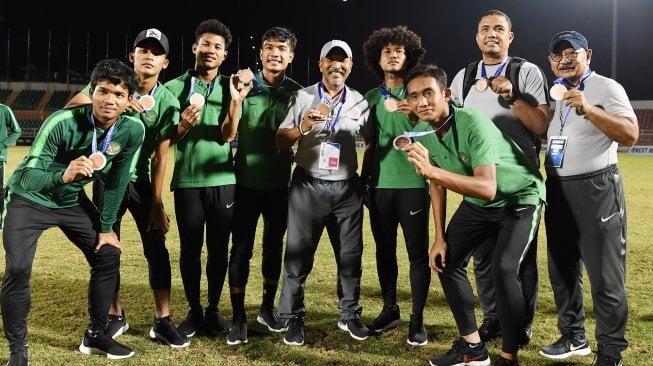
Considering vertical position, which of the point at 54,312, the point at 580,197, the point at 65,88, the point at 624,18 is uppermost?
the point at 624,18

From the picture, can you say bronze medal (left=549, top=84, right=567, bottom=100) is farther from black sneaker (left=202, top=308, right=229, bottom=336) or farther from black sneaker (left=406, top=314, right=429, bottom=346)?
black sneaker (left=202, top=308, right=229, bottom=336)

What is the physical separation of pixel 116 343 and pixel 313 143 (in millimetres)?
2151

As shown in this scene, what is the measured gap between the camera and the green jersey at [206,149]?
459 centimetres

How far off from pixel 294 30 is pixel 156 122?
1935 inches

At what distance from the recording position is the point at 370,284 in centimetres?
645

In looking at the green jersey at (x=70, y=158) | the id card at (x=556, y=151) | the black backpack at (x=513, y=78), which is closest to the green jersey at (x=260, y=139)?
the green jersey at (x=70, y=158)

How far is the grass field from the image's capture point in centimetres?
428

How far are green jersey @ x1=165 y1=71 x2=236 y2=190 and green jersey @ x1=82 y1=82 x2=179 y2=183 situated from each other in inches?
3.7

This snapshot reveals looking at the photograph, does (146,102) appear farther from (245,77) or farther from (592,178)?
(592,178)

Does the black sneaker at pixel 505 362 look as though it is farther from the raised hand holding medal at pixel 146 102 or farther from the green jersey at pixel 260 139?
the raised hand holding medal at pixel 146 102

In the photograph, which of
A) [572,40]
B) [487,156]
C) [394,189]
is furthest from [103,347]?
[572,40]

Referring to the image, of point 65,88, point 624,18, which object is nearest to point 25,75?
point 65,88

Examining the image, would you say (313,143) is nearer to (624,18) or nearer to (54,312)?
(54,312)

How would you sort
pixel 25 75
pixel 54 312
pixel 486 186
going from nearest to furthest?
pixel 486 186 < pixel 54 312 < pixel 25 75
